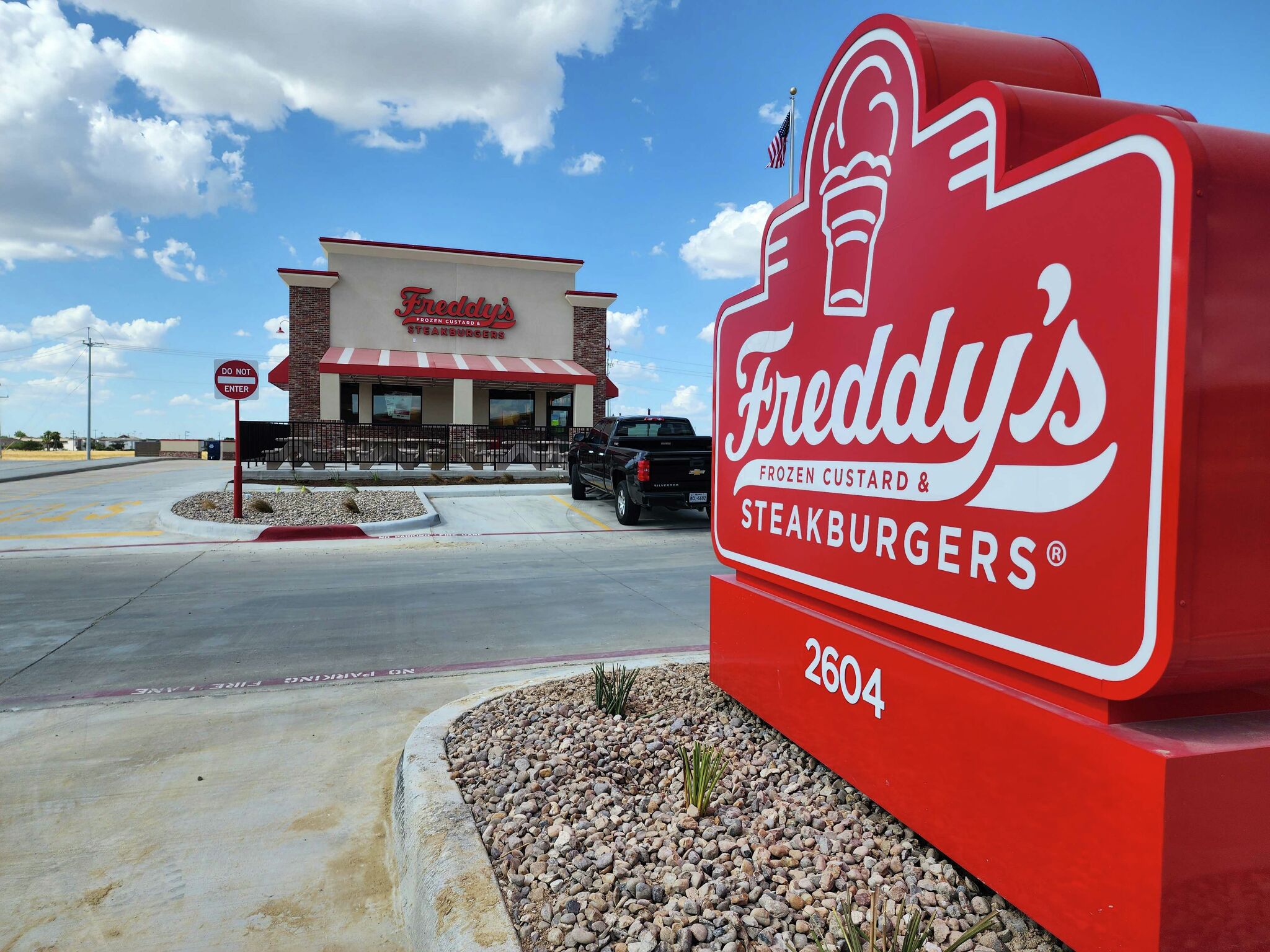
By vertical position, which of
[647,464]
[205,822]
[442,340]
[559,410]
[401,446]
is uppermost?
[442,340]

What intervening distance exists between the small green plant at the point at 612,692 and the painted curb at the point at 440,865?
0.83 metres

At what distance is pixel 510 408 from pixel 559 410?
1994mm

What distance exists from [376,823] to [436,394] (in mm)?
28870

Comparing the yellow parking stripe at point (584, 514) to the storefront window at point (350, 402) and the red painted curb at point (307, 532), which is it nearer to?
the red painted curb at point (307, 532)

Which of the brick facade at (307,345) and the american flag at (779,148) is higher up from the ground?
the american flag at (779,148)

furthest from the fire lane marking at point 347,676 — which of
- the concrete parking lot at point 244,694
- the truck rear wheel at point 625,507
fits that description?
the truck rear wheel at point 625,507

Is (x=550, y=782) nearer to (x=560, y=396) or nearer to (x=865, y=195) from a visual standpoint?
(x=865, y=195)

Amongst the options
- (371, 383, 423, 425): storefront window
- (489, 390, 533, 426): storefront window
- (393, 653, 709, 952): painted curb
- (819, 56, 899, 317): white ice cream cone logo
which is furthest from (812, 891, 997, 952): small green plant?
(489, 390, 533, 426): storefront window

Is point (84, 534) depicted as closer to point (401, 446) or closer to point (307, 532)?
point (307, 532)

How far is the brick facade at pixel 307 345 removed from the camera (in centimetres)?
2747

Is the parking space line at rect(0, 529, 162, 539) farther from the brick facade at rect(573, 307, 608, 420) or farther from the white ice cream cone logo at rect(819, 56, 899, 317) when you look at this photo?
the brick facade at rect(573, 307, 608, 420)

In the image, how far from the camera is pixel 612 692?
4.18 metres

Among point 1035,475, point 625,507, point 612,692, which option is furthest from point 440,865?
point 625,507

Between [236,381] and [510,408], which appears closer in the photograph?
[236,381]
